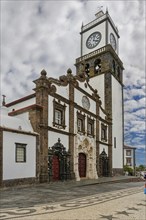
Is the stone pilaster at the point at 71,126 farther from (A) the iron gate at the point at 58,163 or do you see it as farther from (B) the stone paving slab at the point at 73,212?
(B) the stone paving slab at the point at 73,212

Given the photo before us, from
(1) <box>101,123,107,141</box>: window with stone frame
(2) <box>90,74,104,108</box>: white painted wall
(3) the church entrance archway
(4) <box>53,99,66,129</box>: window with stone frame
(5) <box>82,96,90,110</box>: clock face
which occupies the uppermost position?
(2) <box>90,74,104,108</box>: white painted wall

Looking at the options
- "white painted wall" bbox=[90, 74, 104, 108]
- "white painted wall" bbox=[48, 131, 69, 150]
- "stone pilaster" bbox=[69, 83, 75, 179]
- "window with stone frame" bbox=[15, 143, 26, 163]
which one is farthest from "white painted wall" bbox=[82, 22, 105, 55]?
"window with stone frame" bbox=[15, 143, 26, 163]

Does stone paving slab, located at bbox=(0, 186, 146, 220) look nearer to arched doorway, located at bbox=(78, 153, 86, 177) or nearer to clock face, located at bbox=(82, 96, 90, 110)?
arched doorway, located at bbox=(78, 153, 86, 177)

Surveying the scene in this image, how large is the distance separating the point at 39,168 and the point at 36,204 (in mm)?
8250

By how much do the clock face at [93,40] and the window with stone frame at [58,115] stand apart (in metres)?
16.5

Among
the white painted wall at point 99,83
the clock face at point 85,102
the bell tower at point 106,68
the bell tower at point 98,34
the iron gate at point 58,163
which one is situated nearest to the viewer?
the iron gate at point 58,163

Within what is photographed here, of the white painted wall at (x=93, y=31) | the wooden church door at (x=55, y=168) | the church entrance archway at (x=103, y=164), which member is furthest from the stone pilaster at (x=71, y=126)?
the white painted wall at (x=93, y=31)

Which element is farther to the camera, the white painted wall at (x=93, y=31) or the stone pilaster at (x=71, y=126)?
the white painted wall at (x=93, y=31)

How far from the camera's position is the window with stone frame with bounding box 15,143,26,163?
1533 centimetres

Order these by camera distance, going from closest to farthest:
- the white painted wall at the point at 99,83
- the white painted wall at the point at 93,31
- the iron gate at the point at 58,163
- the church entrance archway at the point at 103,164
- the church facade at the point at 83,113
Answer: the church facade at the point at 83,113 → the iron gate at the point at 58,163 → the church entrance archway at the point at 103,164 → the white painted wall at the point at 99,83 → the white painted wall at the point at 93,31

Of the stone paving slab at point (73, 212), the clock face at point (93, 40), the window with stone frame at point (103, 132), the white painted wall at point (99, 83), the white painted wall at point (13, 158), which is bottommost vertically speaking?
the stone paving slab at point (73, 212)

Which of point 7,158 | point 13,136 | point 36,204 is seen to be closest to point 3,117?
point 13,136

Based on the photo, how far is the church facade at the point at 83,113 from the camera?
18.2 metres

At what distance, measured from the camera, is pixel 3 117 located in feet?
52.7
